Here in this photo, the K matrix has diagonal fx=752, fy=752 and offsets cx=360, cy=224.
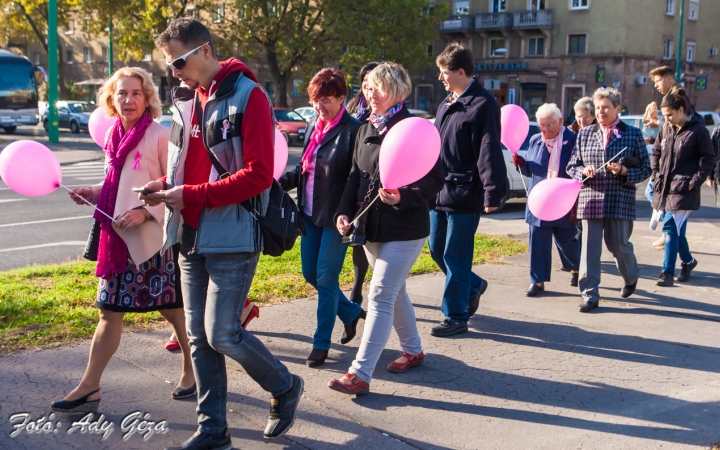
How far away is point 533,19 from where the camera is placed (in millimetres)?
44031

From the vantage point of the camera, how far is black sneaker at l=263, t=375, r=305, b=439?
11.8 ft

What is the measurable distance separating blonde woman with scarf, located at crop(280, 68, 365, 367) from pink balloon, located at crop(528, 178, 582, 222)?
6.08 ft

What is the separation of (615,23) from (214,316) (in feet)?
139

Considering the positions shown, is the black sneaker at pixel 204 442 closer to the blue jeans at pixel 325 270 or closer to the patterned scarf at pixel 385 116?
the blue jeans at pixel 325 270

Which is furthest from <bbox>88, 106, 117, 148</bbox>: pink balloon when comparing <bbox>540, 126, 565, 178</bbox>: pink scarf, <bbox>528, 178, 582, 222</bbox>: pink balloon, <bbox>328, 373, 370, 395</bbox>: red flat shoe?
<bbox>540, 126, 565, 178</bbox>: pink scarf

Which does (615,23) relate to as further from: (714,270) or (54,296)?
(54,296)

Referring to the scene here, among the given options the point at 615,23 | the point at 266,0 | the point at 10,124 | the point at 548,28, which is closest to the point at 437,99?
the point at 548,28

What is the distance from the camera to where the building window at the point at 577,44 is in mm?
42906

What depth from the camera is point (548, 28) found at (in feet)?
144

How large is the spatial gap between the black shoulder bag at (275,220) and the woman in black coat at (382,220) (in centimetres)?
76

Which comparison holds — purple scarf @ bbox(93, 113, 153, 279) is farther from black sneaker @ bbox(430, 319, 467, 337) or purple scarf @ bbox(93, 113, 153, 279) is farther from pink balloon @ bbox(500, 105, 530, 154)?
pink balloon @ bbox(500, 105, 530, 154)

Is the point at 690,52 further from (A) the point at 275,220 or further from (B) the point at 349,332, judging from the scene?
(A) the point at 275,220

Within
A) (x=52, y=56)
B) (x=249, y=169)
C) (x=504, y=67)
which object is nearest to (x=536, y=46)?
(x=504, y=67)

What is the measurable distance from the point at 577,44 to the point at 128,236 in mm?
42997
